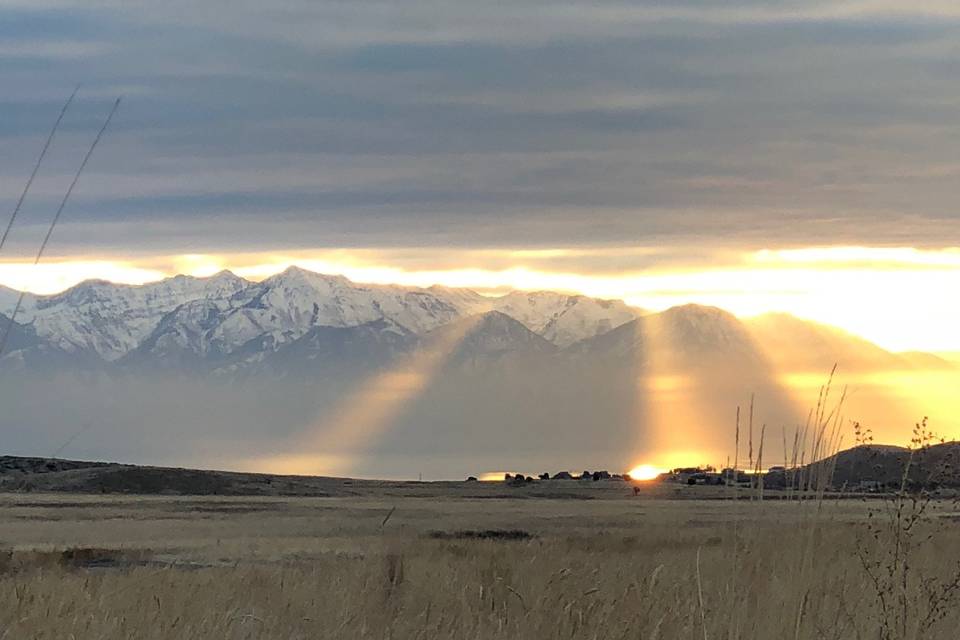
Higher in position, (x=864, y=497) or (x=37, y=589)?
(x=864, y=497)

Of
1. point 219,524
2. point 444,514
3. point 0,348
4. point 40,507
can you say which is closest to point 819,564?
→ point 0,348

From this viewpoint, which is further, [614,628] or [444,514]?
[444,514]

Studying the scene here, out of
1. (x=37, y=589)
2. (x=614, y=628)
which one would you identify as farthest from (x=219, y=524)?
(x=614, y=628)

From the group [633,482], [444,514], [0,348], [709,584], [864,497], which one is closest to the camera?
[0,348]

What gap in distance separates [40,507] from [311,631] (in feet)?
129

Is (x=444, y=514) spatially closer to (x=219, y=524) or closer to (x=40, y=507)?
(x=219, y=524)

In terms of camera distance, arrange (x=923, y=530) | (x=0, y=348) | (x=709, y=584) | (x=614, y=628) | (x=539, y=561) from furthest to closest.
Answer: (x=923, y=530), (x=539, y=561), (x=709, y=584), (x=614, y=628), (x=0, y=348)

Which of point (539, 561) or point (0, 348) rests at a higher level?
point (0, 348)

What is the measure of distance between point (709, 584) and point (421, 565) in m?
6.66

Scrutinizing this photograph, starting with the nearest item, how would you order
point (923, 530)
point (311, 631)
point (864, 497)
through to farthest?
point (311, 631) → point (864, 497) → point (923, 530)

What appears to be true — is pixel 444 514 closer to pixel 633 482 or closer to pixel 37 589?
pixel 37 589

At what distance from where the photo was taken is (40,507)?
150ft

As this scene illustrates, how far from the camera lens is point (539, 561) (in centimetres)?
1526

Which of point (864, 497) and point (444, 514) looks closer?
point (864, 497)
